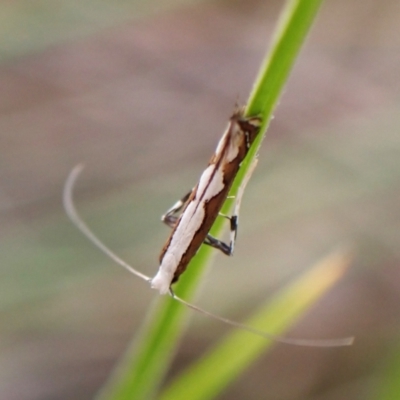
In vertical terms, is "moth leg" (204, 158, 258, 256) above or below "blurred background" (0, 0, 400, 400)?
above

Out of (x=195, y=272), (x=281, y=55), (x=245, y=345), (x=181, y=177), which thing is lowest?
(x=181, y=177)

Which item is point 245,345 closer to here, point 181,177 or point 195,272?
point 195,272

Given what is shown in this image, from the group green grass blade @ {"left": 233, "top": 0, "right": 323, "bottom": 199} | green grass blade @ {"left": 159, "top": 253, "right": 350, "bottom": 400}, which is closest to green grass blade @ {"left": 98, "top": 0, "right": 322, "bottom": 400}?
green grass blade @ {"left": 233, "top": 0, "right": 323, "bottom": 199}

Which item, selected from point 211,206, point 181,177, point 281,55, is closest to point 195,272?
point 211,206

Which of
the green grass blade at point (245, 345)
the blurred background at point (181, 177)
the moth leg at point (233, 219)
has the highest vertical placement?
the moth leg at point (233, 219)

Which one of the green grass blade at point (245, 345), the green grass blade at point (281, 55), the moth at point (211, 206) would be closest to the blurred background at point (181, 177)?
the green grass blade at point (245, 345)

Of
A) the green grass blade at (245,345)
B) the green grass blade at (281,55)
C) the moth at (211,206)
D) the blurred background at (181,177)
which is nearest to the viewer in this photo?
the green grass blade at (281,55)

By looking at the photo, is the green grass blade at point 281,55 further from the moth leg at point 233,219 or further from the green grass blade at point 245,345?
the green grass blade at point 245,345

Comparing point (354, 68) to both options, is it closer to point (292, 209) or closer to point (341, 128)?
point (341, 128)

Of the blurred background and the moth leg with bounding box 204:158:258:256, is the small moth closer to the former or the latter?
the moth leg with bounding box 204:158:258:256

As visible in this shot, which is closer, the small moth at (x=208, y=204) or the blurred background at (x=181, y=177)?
the small moth at (x=208, y=204)
